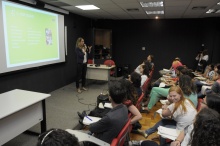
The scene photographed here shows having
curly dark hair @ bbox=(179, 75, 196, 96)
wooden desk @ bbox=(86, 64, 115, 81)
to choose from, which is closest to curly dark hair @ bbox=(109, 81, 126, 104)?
curly dark hair @ bbox=(179, 75, 196, 96)

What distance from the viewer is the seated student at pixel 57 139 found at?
75cm

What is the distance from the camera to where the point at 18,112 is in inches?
83.4

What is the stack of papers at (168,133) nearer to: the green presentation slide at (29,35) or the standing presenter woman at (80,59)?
the green presentation slide at (29,35)

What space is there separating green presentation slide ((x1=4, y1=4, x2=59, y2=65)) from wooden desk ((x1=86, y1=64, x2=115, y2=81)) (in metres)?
1.16

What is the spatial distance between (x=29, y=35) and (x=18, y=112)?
2356 millimetres

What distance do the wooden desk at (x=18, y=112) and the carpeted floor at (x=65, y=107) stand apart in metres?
0.39

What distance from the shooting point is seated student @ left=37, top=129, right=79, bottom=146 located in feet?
2.46

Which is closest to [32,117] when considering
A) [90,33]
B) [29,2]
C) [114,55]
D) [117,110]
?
[117,110]

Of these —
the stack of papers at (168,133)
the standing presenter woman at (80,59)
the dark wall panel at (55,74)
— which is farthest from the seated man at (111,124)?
the standing presenter woman at (80,59)

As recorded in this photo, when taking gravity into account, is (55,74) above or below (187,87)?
below

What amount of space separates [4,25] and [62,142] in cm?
333

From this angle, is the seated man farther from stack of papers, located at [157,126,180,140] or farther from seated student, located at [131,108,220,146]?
seated student, located at [131,108,220,146]

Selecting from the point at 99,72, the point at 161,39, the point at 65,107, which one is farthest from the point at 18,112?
the point at 161,39

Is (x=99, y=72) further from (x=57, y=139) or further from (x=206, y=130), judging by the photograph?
(x=57, y=139)
